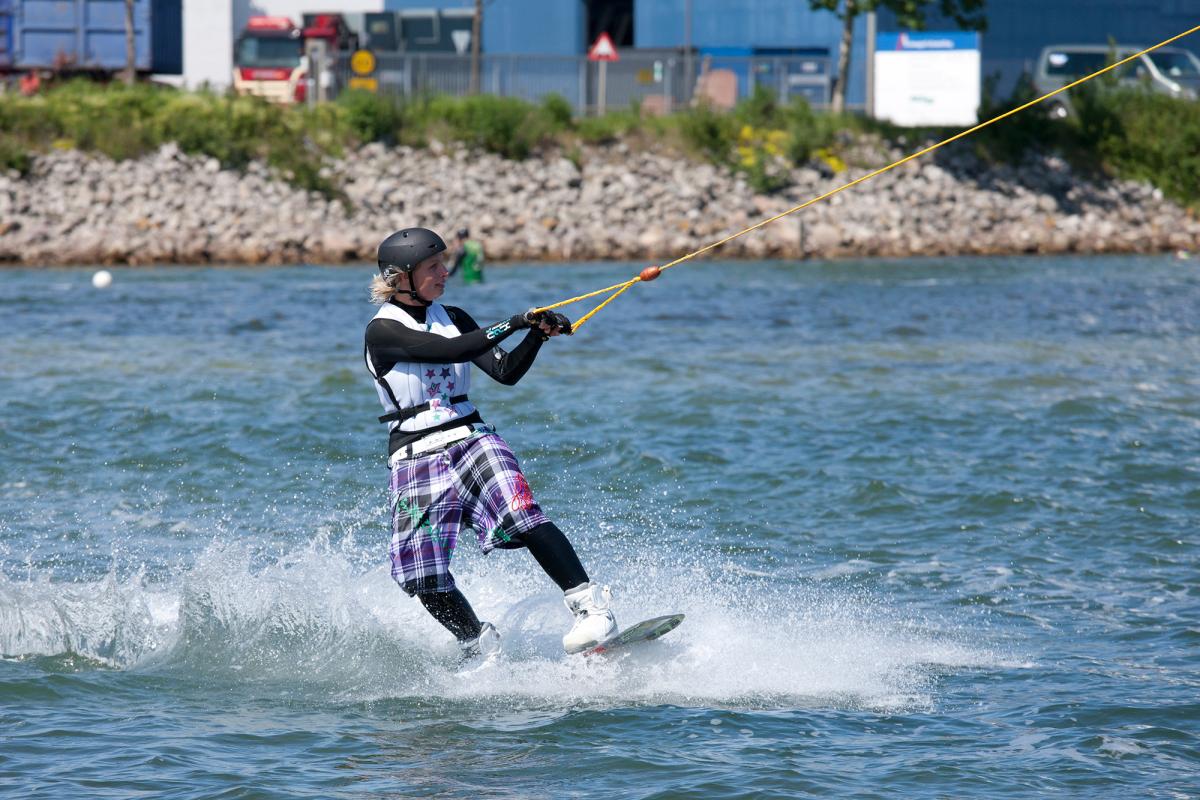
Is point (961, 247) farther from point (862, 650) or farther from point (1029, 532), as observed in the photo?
point (862, 650)

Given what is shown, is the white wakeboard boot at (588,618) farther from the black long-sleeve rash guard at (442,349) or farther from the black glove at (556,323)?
the black glove at (556,323)

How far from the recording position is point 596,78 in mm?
43438

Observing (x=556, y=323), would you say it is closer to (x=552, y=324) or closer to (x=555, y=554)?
(x=552, y=324)

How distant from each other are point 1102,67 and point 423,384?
39157 mm

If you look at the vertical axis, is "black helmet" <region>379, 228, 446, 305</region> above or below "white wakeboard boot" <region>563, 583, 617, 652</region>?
above

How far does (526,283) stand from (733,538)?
1950cm

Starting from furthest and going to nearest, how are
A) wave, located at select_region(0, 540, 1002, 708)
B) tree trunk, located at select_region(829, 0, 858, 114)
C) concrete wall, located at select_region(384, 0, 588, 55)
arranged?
1. concrete wall, located at select_region(384, 0, 588, 55)
2. tree trunk, located at select_region(829, 0, 858, 114)
3. wave, located at select_region(0, 540, 1002, 708)

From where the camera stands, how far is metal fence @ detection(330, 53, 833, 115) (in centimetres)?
4275

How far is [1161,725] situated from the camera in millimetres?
6668

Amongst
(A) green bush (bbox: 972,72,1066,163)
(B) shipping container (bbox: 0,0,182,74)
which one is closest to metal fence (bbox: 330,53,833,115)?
(A) green bush (bbox: 972,72,1066,163)

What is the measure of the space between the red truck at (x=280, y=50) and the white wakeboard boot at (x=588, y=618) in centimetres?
3754

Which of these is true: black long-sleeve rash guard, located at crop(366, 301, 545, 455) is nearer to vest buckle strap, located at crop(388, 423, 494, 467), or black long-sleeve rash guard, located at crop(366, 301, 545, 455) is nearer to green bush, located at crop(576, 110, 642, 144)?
vest buckle strap, located at crop(388, 423, 494, 467)

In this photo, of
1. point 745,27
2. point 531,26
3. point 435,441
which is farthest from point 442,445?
point 531,26

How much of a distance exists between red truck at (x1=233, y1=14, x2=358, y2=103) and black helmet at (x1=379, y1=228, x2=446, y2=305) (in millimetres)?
37013
